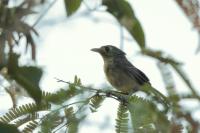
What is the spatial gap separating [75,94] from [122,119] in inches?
7.2

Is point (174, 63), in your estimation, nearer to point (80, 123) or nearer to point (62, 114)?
point (80, 123)

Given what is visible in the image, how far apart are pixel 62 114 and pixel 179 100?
0.61m

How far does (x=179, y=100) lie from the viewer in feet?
4.27

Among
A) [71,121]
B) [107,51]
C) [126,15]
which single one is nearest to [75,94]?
[71,121]

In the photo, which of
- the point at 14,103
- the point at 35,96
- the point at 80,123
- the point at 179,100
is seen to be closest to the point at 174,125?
the point at 179,100

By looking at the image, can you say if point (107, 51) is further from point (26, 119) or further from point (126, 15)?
point (26, 119)

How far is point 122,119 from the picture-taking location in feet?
5.79

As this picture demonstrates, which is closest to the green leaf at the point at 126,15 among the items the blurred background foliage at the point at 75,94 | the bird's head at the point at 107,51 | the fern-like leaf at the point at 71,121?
the blurred background foliage at the point at 75,94

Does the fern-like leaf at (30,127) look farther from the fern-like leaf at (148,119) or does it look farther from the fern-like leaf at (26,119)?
the fern-like leaf at (148,119)

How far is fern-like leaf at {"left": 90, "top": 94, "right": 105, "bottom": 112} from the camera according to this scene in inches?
75.9

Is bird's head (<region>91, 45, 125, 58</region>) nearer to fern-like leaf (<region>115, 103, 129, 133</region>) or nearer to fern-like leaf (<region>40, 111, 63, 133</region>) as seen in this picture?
fern-like leaf (<region>115, 103, 129, 133</region>)

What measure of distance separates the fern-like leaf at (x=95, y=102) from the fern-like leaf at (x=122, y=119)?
0.30ft

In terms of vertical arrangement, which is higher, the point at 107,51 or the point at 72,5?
the point at 72,5

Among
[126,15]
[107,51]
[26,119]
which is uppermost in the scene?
[126,15]
